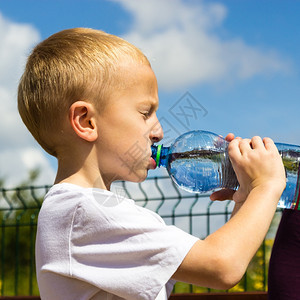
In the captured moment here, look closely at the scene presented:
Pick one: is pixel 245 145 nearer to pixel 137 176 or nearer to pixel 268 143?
pixel 268 143

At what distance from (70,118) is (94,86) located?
5.3 inches

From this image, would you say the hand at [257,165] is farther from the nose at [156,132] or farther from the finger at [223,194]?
the finger at [223,194]

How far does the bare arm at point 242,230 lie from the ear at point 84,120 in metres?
0.47

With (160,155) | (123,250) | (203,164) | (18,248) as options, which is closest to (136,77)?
(160,155)

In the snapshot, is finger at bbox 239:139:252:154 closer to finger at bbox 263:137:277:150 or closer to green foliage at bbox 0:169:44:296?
finger at bbox 263:137:277:150

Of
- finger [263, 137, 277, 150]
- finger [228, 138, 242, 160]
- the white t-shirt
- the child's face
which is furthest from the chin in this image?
finger [263, 137, 277, 150]

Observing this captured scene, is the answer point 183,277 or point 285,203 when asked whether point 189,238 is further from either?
point 285,203

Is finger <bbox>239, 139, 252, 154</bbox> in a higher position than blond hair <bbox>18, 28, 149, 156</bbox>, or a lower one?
lower

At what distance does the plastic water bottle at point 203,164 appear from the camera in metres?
2.48

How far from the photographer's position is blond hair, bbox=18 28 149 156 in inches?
72.3

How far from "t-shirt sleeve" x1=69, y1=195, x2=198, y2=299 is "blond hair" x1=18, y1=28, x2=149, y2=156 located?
414 mm

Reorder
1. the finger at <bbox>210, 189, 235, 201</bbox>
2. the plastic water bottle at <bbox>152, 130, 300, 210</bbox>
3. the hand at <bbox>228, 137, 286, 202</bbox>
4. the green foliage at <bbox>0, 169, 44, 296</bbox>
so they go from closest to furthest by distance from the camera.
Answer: the hand at <bbox>228, 137, 286, 202</bbox> → the finger at <bbox>210, 189, 235, 201</bbox> → the plastic water bottle at <bbox>152, 130, 300, 210</bbox> → the green foliage at <bbox>0, 169, 44, 296</bbox>

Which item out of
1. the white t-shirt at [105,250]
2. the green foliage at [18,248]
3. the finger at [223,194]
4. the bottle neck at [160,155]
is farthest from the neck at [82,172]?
the green foliage at [18,248]

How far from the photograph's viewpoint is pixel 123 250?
156cm
